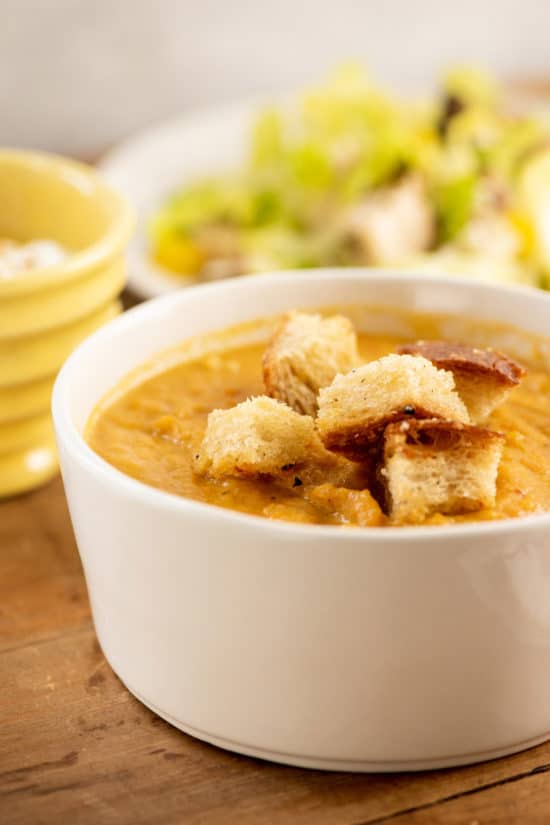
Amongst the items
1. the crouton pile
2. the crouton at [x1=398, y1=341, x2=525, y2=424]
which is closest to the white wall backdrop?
the crouton pile

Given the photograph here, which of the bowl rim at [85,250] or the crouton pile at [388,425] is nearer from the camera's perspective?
the crouton pile at [388,425]

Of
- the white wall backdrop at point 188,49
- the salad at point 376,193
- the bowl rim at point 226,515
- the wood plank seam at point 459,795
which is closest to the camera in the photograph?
the bowl rim at point 226,515

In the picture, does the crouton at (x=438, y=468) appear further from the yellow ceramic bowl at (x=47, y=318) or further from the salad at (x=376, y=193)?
the salad at (x=376, y=193)

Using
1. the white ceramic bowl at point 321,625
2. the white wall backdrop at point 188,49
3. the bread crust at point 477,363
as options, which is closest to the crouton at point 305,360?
the bread crust at point 477,363

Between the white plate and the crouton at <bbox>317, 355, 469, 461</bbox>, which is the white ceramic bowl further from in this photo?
the white plate

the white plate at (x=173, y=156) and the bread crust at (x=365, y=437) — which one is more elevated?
the bread crust at (x=365, y=437)

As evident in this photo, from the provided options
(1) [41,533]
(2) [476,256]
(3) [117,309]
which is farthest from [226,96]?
(1) [41,533]
